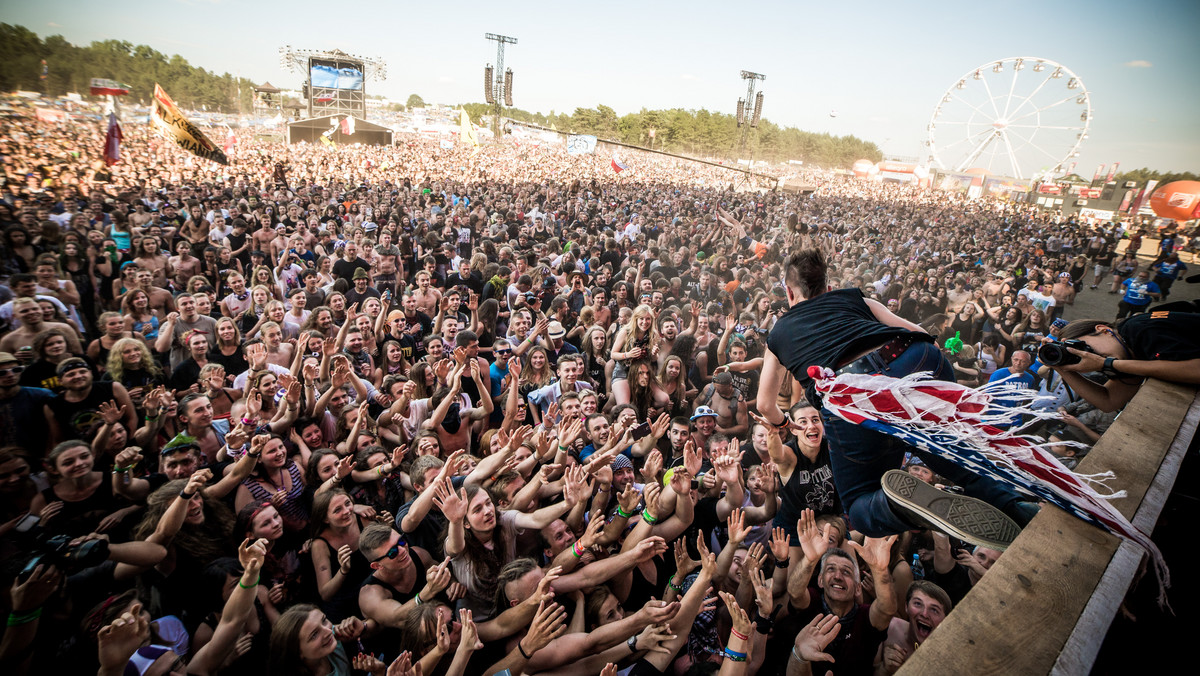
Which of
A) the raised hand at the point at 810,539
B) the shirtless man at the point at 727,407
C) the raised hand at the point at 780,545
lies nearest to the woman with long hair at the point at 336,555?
the raised hand at the point at 780,545

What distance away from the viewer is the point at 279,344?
5004 millimetres

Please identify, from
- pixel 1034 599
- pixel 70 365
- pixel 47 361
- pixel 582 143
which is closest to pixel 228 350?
pixel 47 361

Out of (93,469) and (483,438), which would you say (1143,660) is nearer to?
(483,438)

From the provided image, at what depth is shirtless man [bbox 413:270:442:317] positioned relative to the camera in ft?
21.1

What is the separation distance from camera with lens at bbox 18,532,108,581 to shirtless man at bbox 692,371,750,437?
4.29 metres

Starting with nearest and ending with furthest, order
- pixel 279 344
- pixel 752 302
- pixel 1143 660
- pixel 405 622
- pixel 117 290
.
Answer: pixel 1143 660, pixel 405 622, pixel 279 344, pixel 117 290, pixel 752 302

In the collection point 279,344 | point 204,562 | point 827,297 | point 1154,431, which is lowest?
point 204,562

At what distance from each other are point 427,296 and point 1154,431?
643 centimetres

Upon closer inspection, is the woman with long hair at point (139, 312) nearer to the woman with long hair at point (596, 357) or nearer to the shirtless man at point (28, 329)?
the shirtless man at point (28, 329)

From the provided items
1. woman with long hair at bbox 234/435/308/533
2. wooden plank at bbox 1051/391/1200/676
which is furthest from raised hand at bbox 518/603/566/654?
woman with long hair at bbox 234/435/308/533

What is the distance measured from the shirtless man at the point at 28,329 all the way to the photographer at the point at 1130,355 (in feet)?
22.7

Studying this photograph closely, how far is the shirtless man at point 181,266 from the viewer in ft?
23.2

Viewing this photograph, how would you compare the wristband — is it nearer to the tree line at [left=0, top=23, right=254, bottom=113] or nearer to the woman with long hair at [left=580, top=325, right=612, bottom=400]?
the woman with long hair at [left=580, top=325, right=612, bottom=400]

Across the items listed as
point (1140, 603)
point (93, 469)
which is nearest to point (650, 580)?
point (1140, 603)
